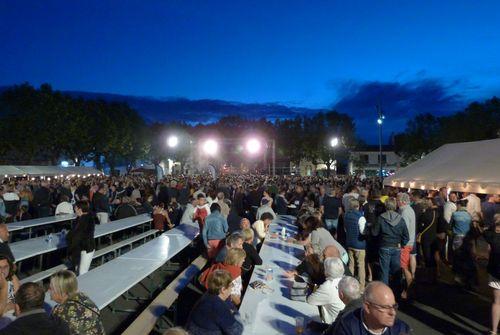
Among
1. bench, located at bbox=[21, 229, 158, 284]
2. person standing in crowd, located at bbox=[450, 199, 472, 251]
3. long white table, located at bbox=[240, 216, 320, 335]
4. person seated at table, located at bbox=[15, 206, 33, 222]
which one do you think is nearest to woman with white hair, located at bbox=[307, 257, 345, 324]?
long white table, located at bbox=[240, 216, 320, 335]

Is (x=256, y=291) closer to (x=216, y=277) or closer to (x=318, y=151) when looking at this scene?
(x=216, y=277)

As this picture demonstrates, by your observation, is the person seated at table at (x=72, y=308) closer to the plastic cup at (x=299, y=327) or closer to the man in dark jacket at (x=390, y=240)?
the plastic cup at (x=299, y=327)

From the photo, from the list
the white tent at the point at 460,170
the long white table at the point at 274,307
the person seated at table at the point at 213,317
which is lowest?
the long white table at the point at 274,307

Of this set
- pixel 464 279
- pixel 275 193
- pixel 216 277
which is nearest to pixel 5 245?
pixel 216 277

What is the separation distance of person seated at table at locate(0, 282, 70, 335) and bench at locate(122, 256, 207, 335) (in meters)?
1.36

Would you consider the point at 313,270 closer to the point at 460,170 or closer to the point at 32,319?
the point at 32,319

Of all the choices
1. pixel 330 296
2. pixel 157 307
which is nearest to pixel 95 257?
pixel 157 307

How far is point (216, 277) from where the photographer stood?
3.67m

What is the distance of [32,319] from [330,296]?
264 cm

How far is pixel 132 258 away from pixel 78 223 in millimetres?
1026

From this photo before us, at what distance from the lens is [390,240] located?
6.29 m

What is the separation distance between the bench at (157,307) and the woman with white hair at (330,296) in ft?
6.08

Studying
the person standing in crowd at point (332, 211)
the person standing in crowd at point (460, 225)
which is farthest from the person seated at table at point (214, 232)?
the person standing in crowd at point (460, 225)

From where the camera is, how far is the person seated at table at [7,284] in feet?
13.0
